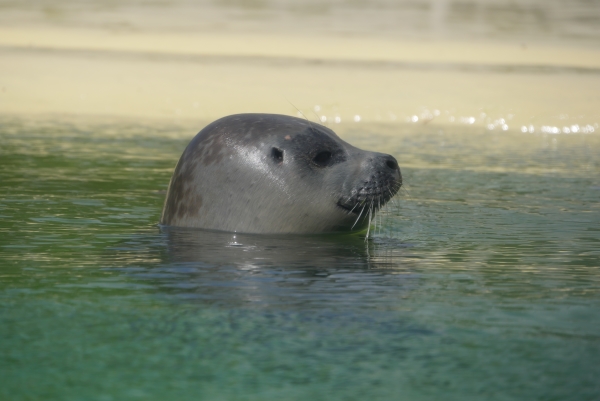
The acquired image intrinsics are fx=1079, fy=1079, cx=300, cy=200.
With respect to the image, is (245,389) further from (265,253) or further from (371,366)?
(265,253)

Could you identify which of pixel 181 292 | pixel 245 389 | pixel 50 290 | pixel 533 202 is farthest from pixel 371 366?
pixel 533 202

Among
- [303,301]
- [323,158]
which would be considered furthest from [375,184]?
[303,301]

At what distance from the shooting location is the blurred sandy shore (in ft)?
51.0

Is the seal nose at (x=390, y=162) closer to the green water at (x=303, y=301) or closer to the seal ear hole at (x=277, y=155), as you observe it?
the green water at (x=303, y=301)

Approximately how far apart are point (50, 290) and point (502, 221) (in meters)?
3.58

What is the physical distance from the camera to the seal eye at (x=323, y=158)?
22.2ft

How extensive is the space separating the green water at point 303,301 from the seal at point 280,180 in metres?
0.15

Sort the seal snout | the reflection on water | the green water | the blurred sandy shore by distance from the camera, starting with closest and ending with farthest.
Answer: the green water < the reflection on water < the seal snout < the blurred sandy shore

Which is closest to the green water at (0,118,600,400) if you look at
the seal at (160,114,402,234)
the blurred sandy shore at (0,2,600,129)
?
the seal at (160,114,402,234)

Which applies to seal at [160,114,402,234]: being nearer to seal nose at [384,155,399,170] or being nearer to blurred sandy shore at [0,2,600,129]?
seal nose at [384,155,399,170]

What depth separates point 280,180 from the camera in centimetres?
668

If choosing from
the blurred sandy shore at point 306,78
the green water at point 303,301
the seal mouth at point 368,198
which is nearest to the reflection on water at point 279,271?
the green water at point 303,301

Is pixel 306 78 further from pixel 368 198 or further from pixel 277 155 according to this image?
pixel 368 198

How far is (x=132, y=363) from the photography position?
409 cm
